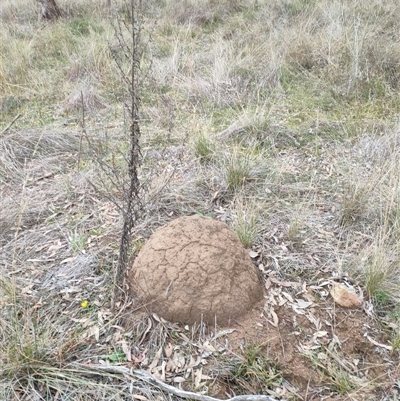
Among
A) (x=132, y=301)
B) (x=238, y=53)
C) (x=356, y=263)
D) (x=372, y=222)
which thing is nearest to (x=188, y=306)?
(x=132, y=301)

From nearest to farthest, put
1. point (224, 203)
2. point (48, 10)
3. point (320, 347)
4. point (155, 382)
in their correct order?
point (155, 382)
point (320, 347)
point (224, 203)
point (48, 10)

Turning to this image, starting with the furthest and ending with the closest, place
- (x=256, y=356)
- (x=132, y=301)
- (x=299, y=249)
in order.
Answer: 1. (x=299, y=249)
2. (x=132, y=301)
3. (x=256, y=356)

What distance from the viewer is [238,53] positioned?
5266 millimetres

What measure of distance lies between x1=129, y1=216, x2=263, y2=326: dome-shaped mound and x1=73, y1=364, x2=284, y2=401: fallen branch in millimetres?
295

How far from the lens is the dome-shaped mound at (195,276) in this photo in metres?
1.88

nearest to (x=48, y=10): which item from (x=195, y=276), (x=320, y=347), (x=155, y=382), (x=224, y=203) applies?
(x=224, y=203)

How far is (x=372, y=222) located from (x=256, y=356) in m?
1.27

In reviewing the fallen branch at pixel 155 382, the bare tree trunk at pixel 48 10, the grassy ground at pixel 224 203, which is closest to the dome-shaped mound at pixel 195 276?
the grassy ground at pixel 224 203

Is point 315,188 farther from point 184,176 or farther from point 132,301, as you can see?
point 132,301

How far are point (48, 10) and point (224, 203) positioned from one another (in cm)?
692

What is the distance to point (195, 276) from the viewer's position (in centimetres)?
191

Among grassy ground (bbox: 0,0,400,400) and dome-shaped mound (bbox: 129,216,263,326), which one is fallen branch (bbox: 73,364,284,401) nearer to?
grassy ground (bbox: 0,0,400,400)

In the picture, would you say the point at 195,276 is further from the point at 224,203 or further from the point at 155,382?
the point at 224,203

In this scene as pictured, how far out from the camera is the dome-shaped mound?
1.88m
